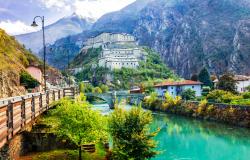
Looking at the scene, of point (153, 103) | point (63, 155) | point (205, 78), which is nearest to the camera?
point (63, 155)

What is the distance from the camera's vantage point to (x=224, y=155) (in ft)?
132

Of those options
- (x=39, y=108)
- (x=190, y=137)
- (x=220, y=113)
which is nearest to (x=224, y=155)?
(x=190, y=137)

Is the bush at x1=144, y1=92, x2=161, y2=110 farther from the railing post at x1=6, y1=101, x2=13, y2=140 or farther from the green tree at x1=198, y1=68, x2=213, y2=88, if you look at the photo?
the railing post at x1=6, y1=101, x2=13, y2=140

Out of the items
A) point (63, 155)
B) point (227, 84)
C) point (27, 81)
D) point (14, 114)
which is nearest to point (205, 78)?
point (227, 84)

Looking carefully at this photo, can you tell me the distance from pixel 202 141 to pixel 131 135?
27.3 meters

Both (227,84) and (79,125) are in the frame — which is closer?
(79,125)

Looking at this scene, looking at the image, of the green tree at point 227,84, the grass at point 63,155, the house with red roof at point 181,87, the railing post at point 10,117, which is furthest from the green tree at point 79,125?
the house with red roof at point 181,87

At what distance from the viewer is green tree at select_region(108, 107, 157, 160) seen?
947 inches

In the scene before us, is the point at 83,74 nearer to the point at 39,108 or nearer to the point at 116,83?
the point at 116,83

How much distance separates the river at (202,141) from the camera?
39.4m

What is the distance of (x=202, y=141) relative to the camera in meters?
49.2

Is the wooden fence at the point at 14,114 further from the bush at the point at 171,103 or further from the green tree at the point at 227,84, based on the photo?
the green tree at the point at 227,84

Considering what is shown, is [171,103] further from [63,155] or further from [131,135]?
[131,135]

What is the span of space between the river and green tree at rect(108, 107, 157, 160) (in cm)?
577
